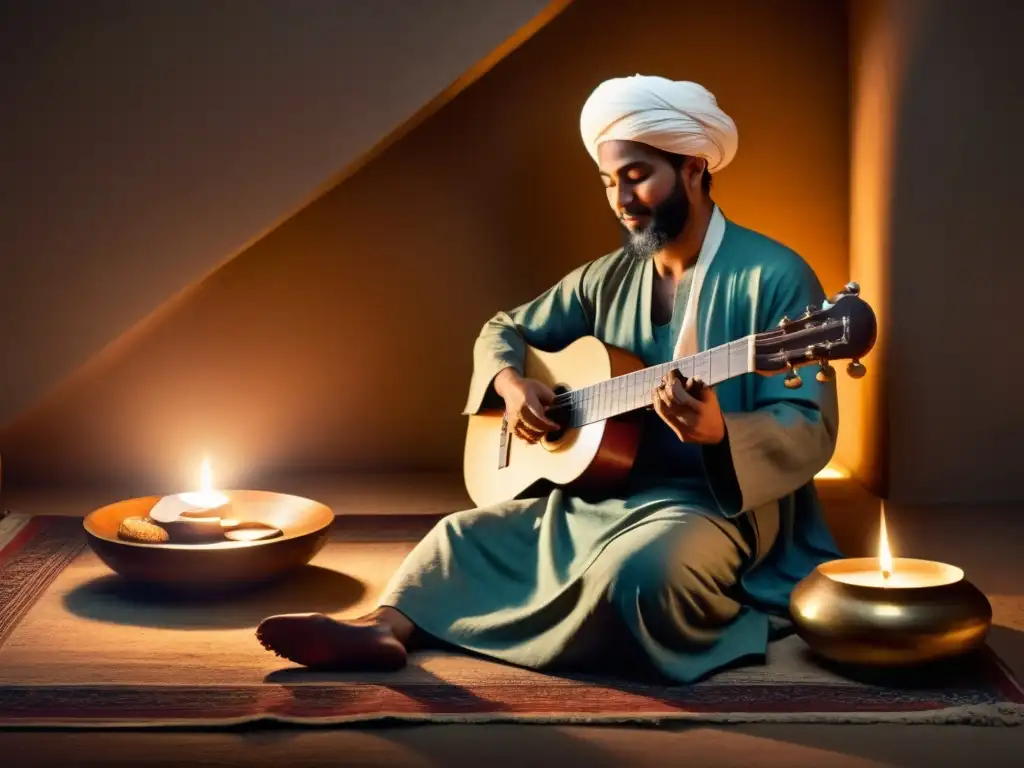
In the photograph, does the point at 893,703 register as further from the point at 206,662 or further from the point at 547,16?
the point at 547,16

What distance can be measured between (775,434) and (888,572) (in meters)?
0.37

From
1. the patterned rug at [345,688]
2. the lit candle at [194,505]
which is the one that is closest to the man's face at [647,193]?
the patterned rug at [345,688]

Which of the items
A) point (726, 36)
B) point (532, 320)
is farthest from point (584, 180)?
point (532, 320)

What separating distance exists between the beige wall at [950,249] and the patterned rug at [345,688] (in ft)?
5.07

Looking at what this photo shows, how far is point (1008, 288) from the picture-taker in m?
4.20

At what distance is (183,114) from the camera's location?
4016 mm

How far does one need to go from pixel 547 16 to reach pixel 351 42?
0.57 meters

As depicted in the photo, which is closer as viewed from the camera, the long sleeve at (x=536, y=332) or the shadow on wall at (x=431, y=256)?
the long sleeve at (x=536, y=332)

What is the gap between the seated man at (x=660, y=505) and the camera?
272 centimetres

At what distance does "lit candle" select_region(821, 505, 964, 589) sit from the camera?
265cm

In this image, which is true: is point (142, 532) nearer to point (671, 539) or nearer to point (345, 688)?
point (345, 688)

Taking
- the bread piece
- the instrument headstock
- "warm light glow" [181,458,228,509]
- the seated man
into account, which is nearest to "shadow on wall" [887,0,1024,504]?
the seated man

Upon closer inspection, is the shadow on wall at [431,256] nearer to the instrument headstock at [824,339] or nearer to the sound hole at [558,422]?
the sound hole at [558,422]

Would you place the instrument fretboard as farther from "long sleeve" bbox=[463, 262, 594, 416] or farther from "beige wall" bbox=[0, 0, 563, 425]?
"beige wall" bbox=[0, 0, 563, 425]
